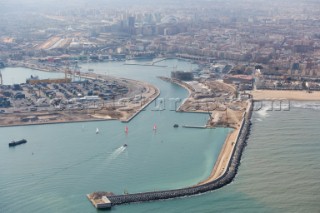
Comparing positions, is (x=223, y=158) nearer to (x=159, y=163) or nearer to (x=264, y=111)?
(x=159, y=163)

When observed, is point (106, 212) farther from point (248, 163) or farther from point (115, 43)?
point (115, 43)

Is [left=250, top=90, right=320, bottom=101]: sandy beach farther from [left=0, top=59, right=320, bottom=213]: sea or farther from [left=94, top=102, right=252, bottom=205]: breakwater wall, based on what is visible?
[left=94, top=102, right=252, bottom=205]: breakwater wall

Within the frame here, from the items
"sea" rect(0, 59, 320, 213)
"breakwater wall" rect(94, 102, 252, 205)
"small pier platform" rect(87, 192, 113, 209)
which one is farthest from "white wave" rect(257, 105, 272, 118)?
"small pier platform" rect(87, 192, 113, 209)

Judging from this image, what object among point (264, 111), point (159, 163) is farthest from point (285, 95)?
point (159, 163)

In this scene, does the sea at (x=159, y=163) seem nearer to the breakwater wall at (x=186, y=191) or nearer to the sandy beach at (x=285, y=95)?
the breakwater wall at (x=186, y=191)

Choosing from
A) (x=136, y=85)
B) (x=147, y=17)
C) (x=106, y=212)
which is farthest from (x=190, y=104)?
(x=147, y=17)

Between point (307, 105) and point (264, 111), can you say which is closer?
point (264, 111)
